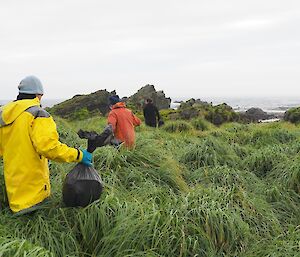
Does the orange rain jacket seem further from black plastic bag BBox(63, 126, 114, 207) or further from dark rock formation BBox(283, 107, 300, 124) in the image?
dark rock formation BBox(283, 107, 300, 124)

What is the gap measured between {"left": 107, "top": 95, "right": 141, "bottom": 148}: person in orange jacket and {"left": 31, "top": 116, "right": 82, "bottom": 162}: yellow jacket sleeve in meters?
3.37

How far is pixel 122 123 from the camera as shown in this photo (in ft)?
23.5

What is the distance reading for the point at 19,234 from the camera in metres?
3.62

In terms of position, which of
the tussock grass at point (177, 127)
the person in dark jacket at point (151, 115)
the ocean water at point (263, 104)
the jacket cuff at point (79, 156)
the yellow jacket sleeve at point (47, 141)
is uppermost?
the yellow jacket sleeve at point (47, 141)

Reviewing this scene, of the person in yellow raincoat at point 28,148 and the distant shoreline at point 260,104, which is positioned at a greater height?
the person in yellow raincoat at point 28,148

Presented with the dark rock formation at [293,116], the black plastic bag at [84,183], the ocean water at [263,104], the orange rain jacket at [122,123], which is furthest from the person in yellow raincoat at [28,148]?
the ocean water at [263,104]

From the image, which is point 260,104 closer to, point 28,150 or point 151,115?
point 151,115

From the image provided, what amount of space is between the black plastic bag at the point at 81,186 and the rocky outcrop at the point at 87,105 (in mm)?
18756

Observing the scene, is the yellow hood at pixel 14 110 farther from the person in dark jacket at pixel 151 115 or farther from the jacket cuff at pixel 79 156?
the person in dark jacket at pixel 151 115

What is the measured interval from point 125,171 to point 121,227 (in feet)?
6.40

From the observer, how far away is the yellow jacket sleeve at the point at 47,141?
11.7ft

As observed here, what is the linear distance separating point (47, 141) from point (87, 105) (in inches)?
808

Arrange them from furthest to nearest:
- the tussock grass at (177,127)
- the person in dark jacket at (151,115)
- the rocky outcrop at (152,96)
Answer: the rocky outcrop at (152,96) < the tussock grass at (177,127) < the person in dark jacket at (151,115)

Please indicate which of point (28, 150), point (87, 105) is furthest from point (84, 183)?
point (87, 105)
